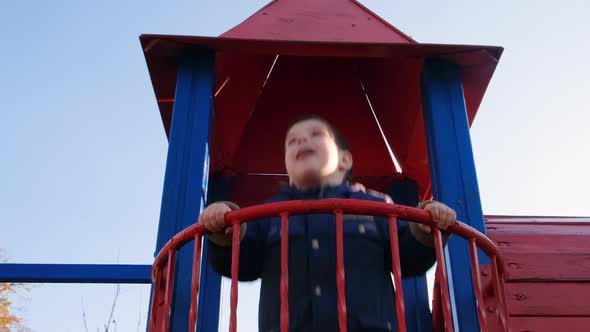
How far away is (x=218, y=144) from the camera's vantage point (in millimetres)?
4262

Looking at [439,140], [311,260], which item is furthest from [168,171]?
[439,140]

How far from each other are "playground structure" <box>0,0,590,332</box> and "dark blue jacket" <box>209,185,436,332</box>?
0.25 m

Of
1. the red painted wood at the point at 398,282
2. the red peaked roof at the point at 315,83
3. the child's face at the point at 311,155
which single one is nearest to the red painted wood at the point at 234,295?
the red painted wood at the point at 398,282

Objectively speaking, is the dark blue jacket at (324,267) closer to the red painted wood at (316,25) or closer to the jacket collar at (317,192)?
the jacket collar at (317,192)

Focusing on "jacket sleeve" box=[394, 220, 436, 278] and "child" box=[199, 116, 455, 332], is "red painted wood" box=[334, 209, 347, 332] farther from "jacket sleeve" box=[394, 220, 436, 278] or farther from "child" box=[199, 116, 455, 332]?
"jacket sleeve" box=[394, 220, 436, 278]

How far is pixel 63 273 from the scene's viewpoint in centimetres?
324

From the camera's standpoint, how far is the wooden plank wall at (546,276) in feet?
9.43

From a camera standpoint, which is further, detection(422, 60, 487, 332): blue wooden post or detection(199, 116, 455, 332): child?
detection(422, 60, 487, 332): blue wooden post

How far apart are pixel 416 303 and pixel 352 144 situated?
48.1 inches

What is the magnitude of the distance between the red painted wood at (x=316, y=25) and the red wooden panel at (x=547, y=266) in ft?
3.96

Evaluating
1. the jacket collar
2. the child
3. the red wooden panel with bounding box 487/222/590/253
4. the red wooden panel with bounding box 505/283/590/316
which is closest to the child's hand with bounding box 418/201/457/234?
the child

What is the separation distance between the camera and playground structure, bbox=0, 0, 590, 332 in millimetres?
2713

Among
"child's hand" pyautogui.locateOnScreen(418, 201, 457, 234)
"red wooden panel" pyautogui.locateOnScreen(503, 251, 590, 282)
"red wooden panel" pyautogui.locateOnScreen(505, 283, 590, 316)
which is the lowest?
"red wooden panel" pyautogui.locateOnScreen(505, 283, 590, 316)

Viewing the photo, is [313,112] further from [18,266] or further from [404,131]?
[18,266]
